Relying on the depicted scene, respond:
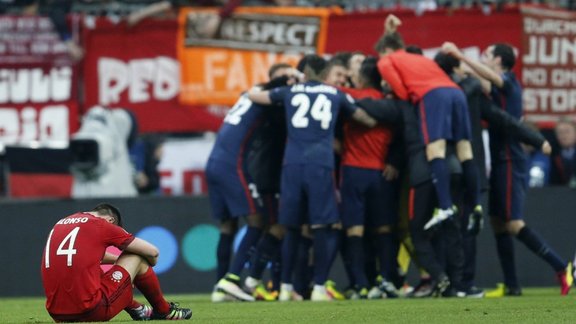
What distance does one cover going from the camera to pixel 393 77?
11.9m

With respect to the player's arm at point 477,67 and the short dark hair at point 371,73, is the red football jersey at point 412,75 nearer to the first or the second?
the player's arm at point 477,67

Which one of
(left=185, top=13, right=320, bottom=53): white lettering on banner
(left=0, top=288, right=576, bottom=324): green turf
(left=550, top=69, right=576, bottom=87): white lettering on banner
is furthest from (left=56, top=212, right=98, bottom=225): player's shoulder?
(left=550, top=69, right=576, bottom=87): white lettering on banner

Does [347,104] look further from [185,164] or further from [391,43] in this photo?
[185,164]

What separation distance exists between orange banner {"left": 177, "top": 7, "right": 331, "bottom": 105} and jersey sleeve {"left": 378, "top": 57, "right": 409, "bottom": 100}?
402 centimetres

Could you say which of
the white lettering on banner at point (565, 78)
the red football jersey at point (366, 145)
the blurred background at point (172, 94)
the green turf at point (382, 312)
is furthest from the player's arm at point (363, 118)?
the white lettering on banner at point (565, 78)

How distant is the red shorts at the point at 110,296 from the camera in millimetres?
8406

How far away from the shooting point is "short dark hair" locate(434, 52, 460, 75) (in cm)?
1222

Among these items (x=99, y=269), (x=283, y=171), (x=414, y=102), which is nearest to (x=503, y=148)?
(x=414, y=102)

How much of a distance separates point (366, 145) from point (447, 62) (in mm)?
1085

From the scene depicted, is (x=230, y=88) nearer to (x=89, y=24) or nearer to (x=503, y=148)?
(x=89, y=24)

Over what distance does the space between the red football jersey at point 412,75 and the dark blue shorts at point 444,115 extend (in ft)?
0.27

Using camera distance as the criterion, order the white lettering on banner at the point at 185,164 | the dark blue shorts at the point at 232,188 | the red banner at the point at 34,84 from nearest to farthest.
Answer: the dark blue shorts at the point at 232,188 → the red banner at the point at 34,84 → the white lettering on banner at the point at 185,164

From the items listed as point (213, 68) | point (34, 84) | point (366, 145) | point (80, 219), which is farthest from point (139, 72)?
point (80, 219)

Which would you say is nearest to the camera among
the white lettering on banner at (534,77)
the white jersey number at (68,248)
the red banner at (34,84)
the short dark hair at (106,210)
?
the white jersey number at (68,248)
